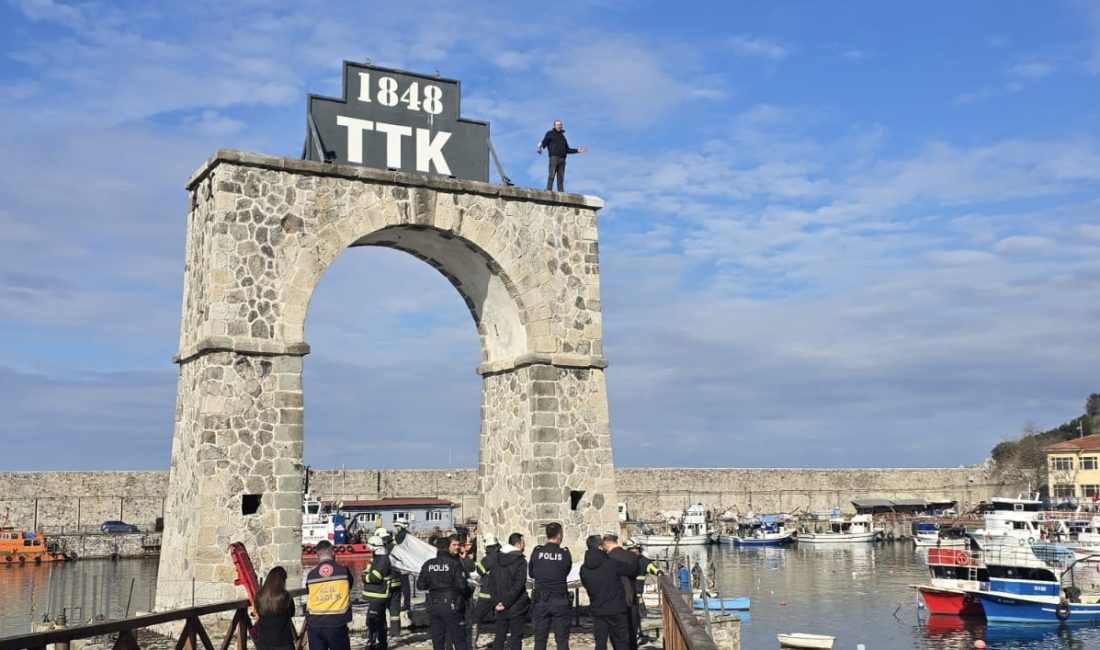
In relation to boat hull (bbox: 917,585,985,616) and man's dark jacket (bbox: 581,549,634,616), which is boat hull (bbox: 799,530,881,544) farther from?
man's dark jacket (bbox: 581,549,634,616)

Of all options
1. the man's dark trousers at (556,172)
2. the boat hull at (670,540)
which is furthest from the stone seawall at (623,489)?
the man's dark trousers at (556,172)

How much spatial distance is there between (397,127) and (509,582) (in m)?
8.98

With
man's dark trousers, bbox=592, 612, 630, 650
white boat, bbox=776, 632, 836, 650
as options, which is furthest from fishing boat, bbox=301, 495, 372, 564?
man's dark trousers, bbox=592, 612, 630, 650

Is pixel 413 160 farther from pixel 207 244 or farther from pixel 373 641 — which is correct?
pixel 373 641

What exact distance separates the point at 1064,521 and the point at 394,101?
156 feet

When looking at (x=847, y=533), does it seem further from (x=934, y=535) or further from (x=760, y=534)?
(x=934, y=535)

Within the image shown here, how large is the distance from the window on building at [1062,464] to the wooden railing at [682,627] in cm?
6942

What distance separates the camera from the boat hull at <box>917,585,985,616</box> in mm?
36375

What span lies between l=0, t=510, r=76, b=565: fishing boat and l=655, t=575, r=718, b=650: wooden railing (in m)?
46.2

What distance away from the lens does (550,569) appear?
11.2 meters

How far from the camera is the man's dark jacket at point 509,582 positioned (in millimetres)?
11539

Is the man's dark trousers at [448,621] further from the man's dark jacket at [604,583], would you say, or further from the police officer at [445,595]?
the man's dark jacket at [604,583]

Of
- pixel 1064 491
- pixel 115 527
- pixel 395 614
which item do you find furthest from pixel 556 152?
pixel 1064 491

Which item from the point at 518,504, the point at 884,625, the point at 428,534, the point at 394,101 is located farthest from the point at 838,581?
the point at 394,101
